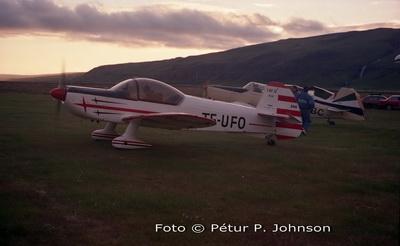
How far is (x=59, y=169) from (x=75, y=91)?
3.73 m

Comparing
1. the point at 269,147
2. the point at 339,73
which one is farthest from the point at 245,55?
the point at 269,147

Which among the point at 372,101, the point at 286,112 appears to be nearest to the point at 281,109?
the point at 286,112

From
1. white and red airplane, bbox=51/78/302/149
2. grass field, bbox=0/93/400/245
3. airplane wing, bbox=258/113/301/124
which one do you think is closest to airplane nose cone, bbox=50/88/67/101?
white and red airplane, bbox=51/78/302/149

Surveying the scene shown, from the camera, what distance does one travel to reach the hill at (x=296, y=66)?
122500mm

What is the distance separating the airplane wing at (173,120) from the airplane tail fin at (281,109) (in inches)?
96.0

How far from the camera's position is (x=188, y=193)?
638 centimetres

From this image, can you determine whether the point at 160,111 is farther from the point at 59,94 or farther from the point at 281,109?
the point at 281,109

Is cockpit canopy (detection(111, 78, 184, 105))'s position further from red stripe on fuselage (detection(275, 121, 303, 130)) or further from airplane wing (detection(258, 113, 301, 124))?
red stripe on fuselage (detection(275, 121, 303, 130))

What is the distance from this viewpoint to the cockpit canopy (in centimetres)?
1095

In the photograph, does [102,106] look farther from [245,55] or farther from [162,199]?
[245,55]

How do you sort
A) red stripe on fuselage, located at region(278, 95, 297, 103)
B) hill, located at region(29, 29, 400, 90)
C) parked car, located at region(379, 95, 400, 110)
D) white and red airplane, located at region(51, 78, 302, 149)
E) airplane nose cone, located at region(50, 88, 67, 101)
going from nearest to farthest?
white and red airplane, located at region(51, 78, 302, 149) → airplane nose cone, located at region(50, 88, 67, 101) → red stripe on fuselage, located at region(278, 95, 297, 103) → parked car, located at region(379, 95, 400, 110) → hill, located at region(29, 29, 400, 90)

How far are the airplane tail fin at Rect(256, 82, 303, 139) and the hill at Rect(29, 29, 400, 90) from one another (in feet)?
317

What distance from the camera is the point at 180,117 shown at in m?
9.77

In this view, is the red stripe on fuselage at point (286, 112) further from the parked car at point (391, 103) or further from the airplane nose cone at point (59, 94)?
the parked car at point (391, 103)
